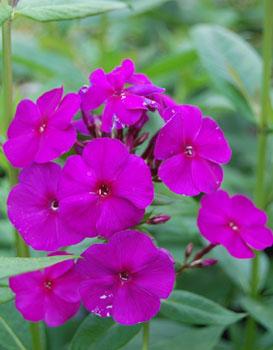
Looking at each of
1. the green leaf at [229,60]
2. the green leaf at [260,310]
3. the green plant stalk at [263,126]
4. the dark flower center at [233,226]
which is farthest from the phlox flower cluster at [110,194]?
the green leaf at [229,60]

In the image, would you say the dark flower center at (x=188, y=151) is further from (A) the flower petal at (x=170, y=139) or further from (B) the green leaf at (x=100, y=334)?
(B) the green leaf at (x=100, y=334)

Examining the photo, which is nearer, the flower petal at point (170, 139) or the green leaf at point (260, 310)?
the flower petal at point (170, 139)

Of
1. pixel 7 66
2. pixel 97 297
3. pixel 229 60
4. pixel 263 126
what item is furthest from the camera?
pixel 229 60

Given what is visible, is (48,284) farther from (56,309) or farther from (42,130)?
(42,130)

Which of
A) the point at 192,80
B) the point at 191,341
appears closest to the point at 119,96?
the point at 191,341

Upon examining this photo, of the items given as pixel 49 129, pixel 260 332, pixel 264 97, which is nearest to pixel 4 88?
pixel 49 129

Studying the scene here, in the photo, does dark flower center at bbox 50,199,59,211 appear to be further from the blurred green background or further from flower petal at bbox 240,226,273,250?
flower petal at bbox 240,226,273,250
